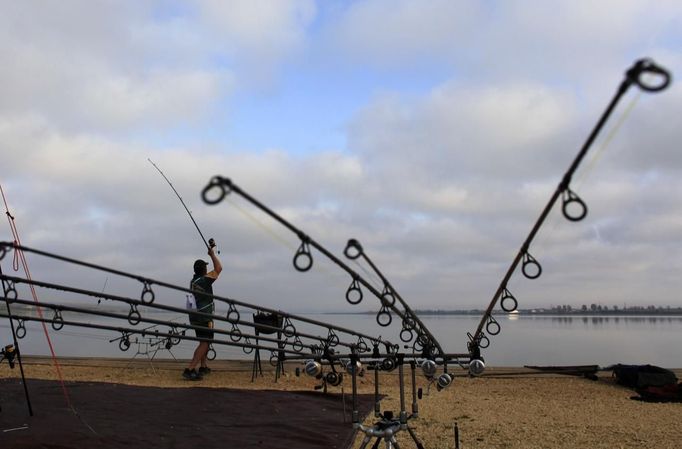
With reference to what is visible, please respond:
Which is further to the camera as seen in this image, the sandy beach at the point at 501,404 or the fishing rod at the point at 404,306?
the sandy beach at the point at 501,404

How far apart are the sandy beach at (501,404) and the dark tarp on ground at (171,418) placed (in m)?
0.89

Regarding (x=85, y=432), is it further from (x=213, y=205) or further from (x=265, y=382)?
(x=265, y=382)

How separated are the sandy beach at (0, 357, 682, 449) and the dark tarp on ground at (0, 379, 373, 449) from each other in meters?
0.89

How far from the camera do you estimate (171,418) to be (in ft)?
24.3

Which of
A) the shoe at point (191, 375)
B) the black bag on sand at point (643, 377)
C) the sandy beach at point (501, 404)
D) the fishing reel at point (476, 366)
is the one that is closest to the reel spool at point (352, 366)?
the fishing reel at point (476, 366)

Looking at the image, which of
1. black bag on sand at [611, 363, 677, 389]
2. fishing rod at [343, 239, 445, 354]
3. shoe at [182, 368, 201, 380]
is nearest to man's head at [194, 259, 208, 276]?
shoe at [182, 368, 201, 380]

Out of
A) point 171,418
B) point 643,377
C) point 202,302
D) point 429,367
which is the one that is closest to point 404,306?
point 429,367

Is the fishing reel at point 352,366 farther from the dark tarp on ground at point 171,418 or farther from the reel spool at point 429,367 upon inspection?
the dark tarp on ground at point 171,418

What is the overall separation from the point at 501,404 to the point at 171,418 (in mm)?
5616

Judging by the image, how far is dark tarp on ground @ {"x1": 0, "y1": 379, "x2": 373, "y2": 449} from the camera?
6219 mm

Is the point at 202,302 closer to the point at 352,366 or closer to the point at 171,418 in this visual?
the point at 171,418

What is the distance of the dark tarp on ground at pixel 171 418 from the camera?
20.4 feet

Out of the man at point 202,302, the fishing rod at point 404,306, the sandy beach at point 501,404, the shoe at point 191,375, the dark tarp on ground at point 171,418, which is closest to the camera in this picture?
the fishing rod at point 404,306

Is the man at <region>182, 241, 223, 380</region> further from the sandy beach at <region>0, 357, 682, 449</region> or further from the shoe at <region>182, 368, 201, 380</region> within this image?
the sandy beach at <region>0, 357, 682, 449</region>
